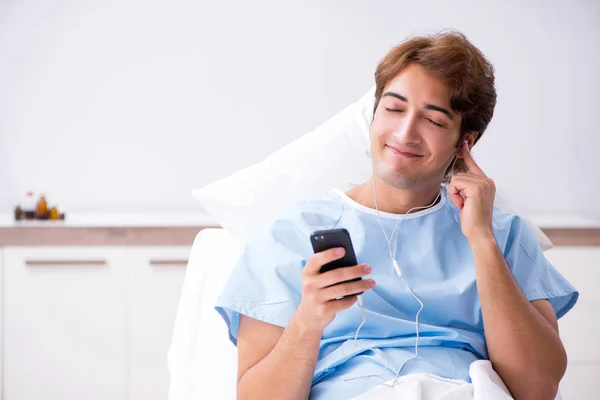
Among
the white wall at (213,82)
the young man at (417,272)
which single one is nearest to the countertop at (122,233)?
the white wall at (213,82)

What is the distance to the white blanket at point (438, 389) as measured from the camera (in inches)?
51.4

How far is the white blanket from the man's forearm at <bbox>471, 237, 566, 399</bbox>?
75 millimetres

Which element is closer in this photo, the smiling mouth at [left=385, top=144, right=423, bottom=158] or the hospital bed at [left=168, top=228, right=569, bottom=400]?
the smiling mouth at [left=385, top=144, right=423, bottom=158]

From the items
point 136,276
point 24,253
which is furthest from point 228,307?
point 24,253

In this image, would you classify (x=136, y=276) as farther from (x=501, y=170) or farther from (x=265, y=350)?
(x=501, y=170)

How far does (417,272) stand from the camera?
1.54 meters

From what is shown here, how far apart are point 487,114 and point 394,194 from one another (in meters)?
0.25

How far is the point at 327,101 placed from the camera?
2896 mm

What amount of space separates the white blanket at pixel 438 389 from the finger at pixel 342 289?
0.22 m

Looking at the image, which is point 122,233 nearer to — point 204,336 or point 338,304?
point 204,336

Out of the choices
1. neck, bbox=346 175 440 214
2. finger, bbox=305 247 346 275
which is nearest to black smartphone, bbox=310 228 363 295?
finger, bbox=305 247 346 275

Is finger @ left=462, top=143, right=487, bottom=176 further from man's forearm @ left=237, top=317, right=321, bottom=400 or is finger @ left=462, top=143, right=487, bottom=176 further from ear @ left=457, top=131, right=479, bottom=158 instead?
man's forearm @ left=237, top=317, right=321, bottom=400

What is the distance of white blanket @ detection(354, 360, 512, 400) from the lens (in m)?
1.30

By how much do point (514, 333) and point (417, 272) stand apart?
226 mm
